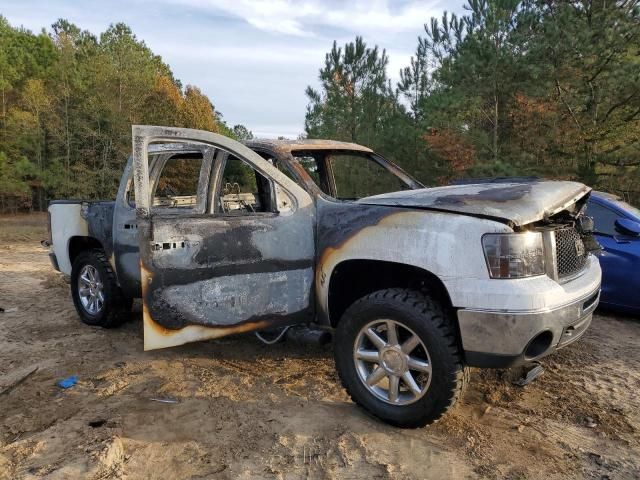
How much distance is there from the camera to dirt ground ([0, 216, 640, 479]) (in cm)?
272

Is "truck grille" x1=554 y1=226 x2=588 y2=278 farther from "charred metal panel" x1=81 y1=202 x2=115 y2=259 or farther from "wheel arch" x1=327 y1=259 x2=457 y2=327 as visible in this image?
"charred metal panel" x1=81 y1=202 x2=115 y2=259

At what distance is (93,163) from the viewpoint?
29031 mm

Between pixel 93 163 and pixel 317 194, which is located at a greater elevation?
pixel 93 163

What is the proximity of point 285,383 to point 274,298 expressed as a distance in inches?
29.9

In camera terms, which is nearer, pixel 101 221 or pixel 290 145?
pixel 290 145

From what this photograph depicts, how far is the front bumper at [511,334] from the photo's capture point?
2664 millimetres

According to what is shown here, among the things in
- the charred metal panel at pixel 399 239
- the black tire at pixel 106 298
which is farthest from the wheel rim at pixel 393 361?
the black tire at pixel 106 298

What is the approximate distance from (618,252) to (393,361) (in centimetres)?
365

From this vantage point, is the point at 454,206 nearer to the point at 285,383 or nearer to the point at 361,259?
the point at 361,259

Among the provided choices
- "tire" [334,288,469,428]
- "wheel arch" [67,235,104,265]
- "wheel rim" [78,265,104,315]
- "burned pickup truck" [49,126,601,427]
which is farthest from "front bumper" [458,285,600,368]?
"wheel arch" [67,235,104,265]

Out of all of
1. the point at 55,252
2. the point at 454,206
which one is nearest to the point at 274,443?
the point at 454,206

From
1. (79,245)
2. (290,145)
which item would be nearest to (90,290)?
(79,245)

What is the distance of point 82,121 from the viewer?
28.5 meters

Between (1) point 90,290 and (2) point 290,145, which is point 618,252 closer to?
(2) point 290,145
